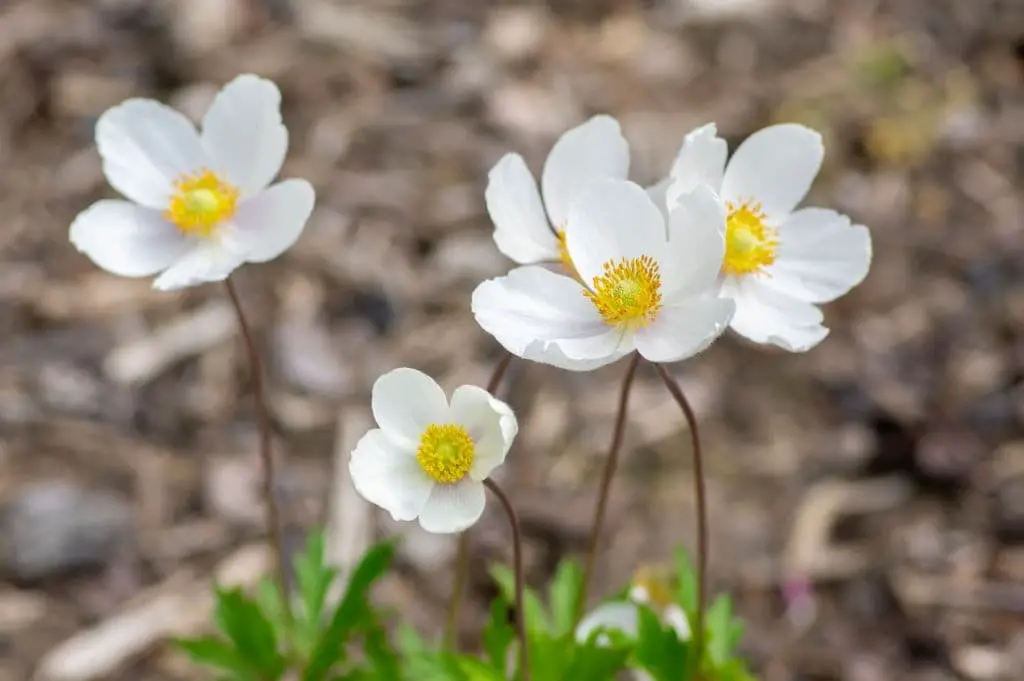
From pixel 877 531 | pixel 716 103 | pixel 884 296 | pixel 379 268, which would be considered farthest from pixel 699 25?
pixel 877 531

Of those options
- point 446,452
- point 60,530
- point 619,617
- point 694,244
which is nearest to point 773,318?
point 694,244

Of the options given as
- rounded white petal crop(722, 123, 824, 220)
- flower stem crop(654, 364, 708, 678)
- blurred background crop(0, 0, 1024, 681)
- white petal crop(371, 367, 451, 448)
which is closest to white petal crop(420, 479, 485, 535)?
white petal crop(371, 367, 451, 448)

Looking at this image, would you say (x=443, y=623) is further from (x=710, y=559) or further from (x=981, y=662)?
(x=981, y=662)

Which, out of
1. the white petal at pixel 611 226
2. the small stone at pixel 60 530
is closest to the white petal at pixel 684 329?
the white petal at pixel 611 226

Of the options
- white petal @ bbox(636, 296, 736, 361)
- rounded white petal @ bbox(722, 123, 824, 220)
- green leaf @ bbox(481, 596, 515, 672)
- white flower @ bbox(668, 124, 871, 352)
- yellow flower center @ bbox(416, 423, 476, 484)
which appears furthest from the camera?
green leaf @ bbox(481, 596, 515, 672)

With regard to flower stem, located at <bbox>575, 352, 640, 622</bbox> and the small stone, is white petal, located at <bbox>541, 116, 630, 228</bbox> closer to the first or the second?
flower stem, located at <bbox>575, 352, 640, 622</bbox>

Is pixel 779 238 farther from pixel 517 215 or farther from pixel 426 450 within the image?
pixel 426 450
